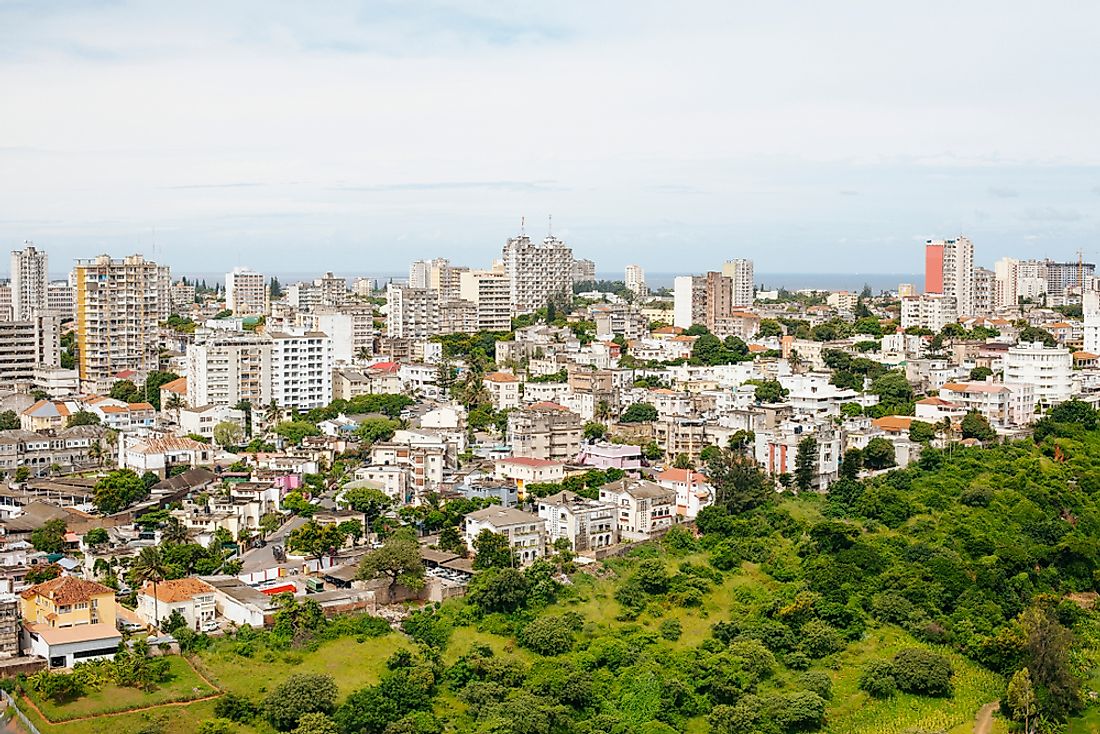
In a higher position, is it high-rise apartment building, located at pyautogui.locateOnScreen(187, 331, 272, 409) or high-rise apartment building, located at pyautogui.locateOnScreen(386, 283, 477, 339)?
high-rise apartment building, located at pyautogui.locateOnScreen(386, 283, 477, 339)

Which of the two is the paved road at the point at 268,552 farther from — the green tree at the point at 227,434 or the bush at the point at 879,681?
the bush at the point at 879,681

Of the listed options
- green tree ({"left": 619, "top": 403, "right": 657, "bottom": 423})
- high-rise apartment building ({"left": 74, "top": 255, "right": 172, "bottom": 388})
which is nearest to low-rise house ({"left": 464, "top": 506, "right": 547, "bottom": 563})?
green tree ({"left": 619, "top": 403, "right": 657, "bottom": 423})

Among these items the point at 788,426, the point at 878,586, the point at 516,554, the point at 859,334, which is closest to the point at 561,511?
the point at 516,554

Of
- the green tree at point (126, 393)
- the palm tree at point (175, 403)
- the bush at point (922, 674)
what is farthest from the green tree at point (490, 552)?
the green tree at point (126, 393)

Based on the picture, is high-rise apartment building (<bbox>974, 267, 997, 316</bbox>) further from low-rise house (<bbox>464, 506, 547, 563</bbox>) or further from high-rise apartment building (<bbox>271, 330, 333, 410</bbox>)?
low-rise house (<bbox>464, 506, 547, 563</bbox>)

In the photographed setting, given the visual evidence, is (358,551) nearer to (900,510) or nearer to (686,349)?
(900,510)

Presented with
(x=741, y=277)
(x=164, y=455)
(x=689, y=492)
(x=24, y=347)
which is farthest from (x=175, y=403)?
(x=741, y=277)
